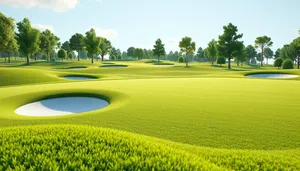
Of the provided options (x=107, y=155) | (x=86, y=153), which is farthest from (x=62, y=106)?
(x=107, y=155)

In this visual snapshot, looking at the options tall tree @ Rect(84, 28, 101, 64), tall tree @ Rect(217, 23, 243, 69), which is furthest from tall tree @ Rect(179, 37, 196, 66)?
tall tree @ Rect(84, 28, 101, 64)

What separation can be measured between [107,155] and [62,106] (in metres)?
10.1

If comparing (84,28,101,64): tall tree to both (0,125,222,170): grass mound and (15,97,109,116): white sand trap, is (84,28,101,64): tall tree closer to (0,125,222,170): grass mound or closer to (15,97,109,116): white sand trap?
(15,97,109,116): white sand trap

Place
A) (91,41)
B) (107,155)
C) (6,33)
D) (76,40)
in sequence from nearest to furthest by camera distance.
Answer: (107,155) → (6,33) → (91,41) → (76,40)

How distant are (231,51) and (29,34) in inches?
2259

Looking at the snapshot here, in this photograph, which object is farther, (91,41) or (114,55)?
(114,55)

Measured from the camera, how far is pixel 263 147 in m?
6.11

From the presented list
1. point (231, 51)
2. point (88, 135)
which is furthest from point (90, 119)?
point (231, 51)

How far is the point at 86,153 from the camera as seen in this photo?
4859mm

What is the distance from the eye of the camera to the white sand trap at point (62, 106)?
490 inches

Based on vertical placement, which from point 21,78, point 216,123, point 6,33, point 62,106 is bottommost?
point 62,106

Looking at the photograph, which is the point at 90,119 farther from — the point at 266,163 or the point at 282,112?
the point at 282,112

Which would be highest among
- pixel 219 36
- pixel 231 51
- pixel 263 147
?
pixel 219 36

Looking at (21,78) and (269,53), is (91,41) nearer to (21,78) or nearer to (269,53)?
(21,78)
